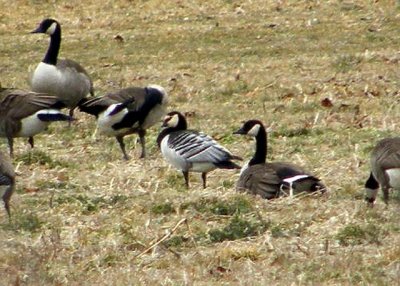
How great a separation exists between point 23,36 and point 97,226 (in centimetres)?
1587

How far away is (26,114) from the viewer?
512 inches

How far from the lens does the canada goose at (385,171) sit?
9.95 meters

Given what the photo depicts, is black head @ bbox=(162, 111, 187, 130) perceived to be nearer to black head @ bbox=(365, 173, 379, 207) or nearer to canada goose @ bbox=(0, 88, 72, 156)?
canada goose @ bbox=(0, 88, 72, 156)

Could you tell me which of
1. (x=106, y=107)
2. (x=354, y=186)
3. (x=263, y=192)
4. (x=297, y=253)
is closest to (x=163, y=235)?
(x=297, y=253)

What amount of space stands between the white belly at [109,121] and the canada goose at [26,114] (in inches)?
20.1

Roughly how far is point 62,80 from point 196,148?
16.1 ft

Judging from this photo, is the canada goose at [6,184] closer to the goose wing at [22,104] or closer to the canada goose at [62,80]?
the goose wing at [22,104]

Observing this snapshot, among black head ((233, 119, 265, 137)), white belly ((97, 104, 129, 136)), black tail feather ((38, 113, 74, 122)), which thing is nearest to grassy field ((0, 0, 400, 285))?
white belly ((97, 104, 129, 136))

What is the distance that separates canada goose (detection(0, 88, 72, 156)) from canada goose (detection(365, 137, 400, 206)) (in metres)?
3.99

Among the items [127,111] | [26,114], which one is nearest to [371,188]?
[127,111]

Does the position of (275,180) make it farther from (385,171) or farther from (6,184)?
(6,184)

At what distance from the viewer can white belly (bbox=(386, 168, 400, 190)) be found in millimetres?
9906

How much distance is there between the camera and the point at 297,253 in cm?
832

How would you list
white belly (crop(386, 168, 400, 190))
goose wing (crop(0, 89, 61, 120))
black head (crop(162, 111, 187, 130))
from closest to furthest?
white belly (crop(386, 168, 400, 190)), black head (crop(162, 111, 187, 130)), goose wing (crop(0, 89, 61, 120))
